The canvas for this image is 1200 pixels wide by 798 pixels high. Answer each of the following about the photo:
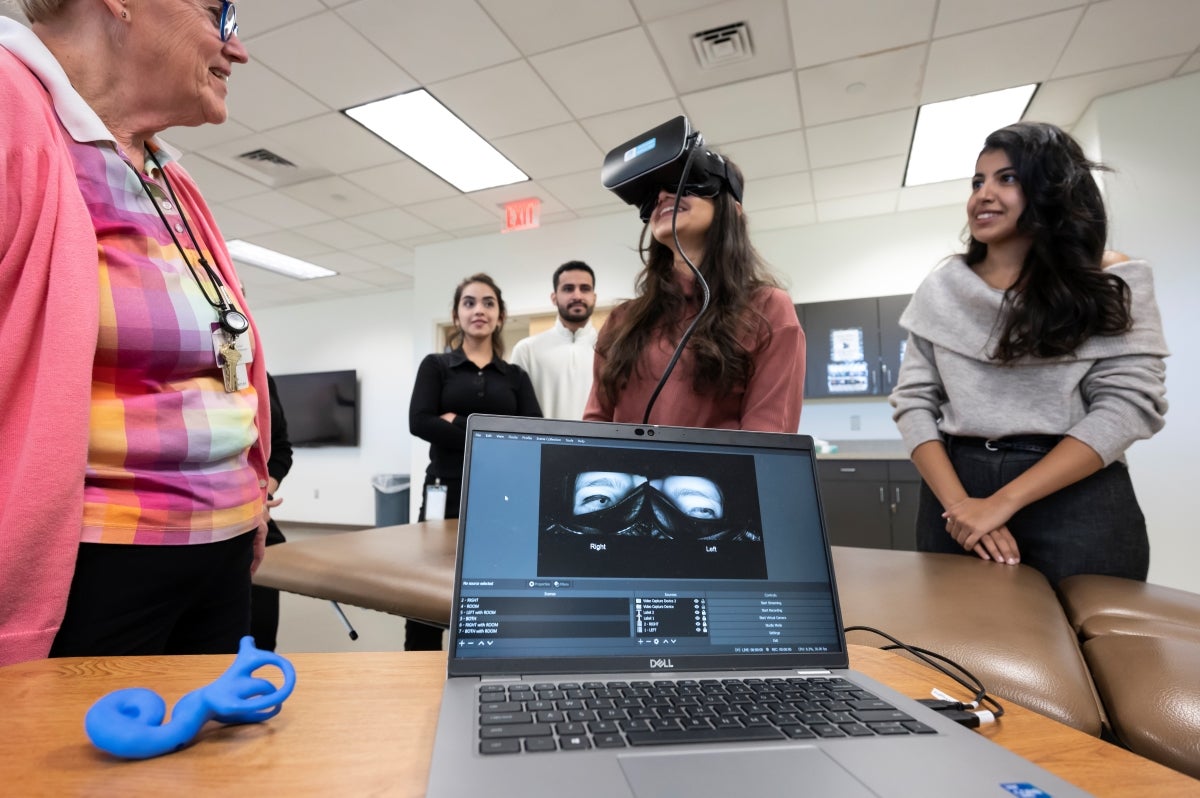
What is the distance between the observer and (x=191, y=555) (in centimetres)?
76

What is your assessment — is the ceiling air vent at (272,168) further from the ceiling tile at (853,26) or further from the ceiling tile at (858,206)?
the ceiling tile at (858,206)

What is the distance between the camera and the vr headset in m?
0.81

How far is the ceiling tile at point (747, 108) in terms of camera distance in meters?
3.15

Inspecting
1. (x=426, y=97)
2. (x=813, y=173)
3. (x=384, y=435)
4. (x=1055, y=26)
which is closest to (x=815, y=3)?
(x=1055, y=26)

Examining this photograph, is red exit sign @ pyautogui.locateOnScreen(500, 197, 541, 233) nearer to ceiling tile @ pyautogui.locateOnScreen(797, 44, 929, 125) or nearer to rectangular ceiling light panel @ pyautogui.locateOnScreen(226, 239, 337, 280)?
ceiling tile @ pyautogui.locateOnScreen(797, 44, 929, 125)

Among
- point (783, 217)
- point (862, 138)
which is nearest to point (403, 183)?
point (783, 217)

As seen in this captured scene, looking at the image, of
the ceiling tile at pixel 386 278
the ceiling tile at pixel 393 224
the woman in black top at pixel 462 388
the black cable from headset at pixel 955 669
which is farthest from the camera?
the ceiling tile at pixel 386 278

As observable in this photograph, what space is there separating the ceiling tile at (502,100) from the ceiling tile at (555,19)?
0.22 metres

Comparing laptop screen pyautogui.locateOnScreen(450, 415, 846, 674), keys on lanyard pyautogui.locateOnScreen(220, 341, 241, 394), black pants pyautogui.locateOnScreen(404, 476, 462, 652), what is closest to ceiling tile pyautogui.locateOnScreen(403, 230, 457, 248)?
black pants pyautogui.locateOnScreen(404, 476, 462, 652)

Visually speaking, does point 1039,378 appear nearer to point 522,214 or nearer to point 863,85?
point 863,85

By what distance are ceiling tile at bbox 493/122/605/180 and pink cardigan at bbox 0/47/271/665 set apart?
322cm

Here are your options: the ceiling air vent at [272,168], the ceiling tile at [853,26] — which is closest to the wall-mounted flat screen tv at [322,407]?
the ceiling air vent at [272,168]

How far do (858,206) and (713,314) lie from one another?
423 cm

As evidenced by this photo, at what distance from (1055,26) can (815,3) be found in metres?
1.19
